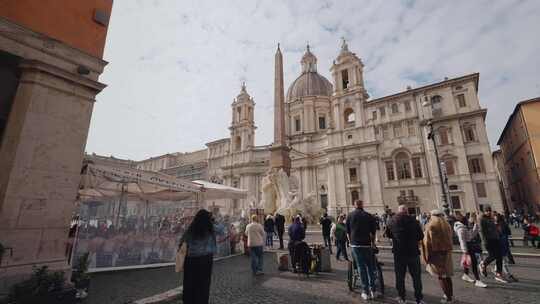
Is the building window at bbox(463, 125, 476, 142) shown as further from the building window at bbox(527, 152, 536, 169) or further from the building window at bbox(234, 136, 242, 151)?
the building window at bbox(234, 136, 242, 151)

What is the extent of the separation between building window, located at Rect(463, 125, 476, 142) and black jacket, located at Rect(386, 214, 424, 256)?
31.1m

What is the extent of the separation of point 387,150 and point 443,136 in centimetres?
630

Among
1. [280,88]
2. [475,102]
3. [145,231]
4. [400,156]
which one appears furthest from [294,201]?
[475,102]

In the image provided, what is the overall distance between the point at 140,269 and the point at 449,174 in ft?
105

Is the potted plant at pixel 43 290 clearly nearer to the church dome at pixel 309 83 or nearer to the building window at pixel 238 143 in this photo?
the building window at pixel 238 143

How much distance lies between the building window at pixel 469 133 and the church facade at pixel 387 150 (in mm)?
89

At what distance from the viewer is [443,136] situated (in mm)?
29297

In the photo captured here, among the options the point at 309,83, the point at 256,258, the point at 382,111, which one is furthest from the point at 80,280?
the point at 309,83

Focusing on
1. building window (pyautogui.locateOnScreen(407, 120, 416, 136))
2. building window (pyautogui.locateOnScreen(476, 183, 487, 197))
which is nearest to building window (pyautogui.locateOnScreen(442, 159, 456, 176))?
building window (pyautogui.locateOnScreen(476, 183, 487, 197))

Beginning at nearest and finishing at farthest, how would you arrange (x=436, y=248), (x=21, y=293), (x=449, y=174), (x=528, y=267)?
(x=21, y=293)
(x=436, y=248)
(x=528, y=267)
(x=449, y=174)

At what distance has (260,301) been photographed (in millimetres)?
4527

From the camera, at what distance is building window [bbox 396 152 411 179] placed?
3063cm

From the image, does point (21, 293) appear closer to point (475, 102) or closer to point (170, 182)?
point (170, 182)

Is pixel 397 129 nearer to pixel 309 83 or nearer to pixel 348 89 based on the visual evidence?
pixel 348 89
